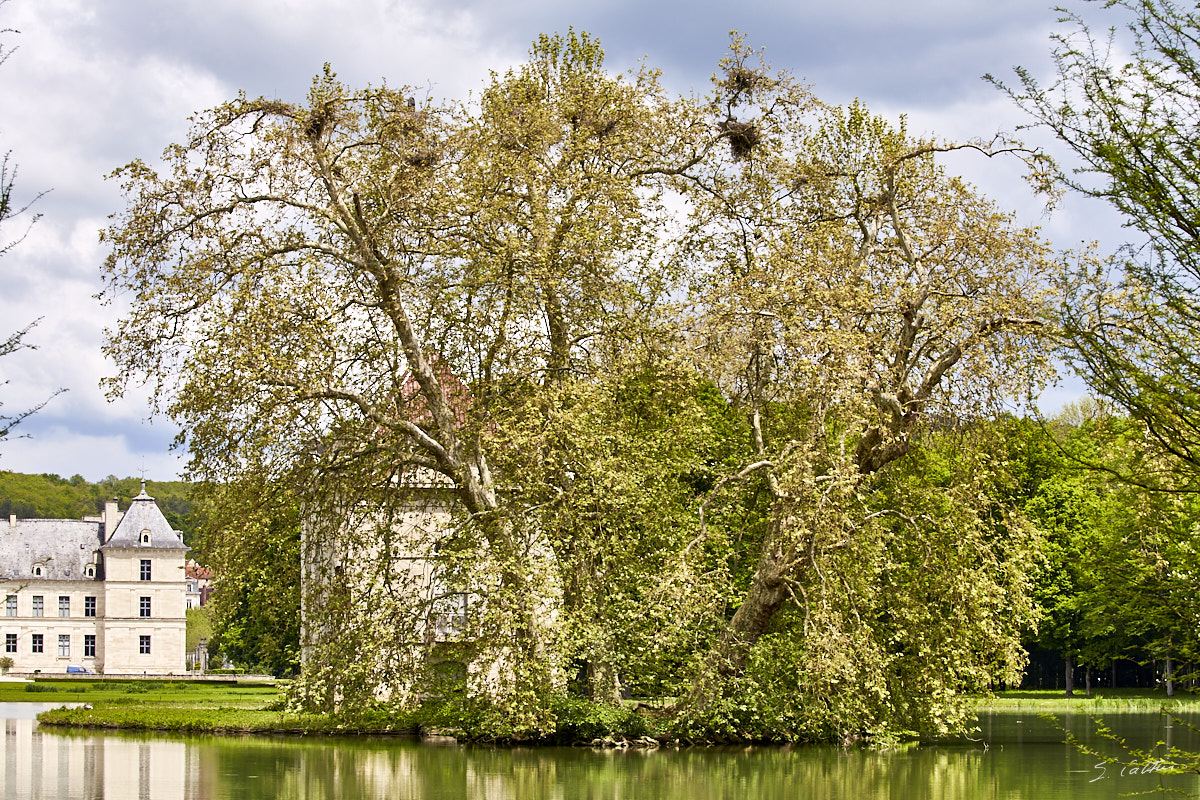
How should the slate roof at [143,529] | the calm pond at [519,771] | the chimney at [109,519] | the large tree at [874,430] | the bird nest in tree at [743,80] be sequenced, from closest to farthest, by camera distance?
the calm pond at [519,771]
the large tree at [874,430]
the bird nest in tree at [743,80]
the slate roof at [143,529]
the chimney at [109,519]

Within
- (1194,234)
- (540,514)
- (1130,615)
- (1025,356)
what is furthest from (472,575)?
(1194,234)

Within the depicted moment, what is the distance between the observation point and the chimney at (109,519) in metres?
69.1

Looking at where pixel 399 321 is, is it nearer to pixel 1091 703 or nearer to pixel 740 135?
pixel 740 135

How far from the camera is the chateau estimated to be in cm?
6781

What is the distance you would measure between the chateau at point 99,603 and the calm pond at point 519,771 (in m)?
48.0

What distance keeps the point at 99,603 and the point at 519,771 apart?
195 ft

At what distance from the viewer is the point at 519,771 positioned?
16078 mm

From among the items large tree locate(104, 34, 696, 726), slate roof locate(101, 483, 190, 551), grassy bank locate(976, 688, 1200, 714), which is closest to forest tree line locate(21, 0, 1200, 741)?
large tree locate(104, 34, 696, 726)

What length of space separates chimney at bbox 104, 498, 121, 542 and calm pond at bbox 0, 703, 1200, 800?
49.5 m

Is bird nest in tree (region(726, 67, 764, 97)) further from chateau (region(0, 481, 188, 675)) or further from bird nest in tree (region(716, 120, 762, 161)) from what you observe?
chateau (region(0, 481, 188, 675))

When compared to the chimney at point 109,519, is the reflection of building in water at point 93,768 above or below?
below

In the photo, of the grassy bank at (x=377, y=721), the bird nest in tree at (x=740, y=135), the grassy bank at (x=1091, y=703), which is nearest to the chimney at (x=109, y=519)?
the grassy bank at (x=377, y=721)

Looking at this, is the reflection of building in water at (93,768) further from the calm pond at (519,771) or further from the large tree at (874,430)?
the large tree at (874,430)

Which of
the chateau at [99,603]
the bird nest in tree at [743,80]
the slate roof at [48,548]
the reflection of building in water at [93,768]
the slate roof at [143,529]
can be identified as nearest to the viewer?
the reflection of building in water at [93,768]
